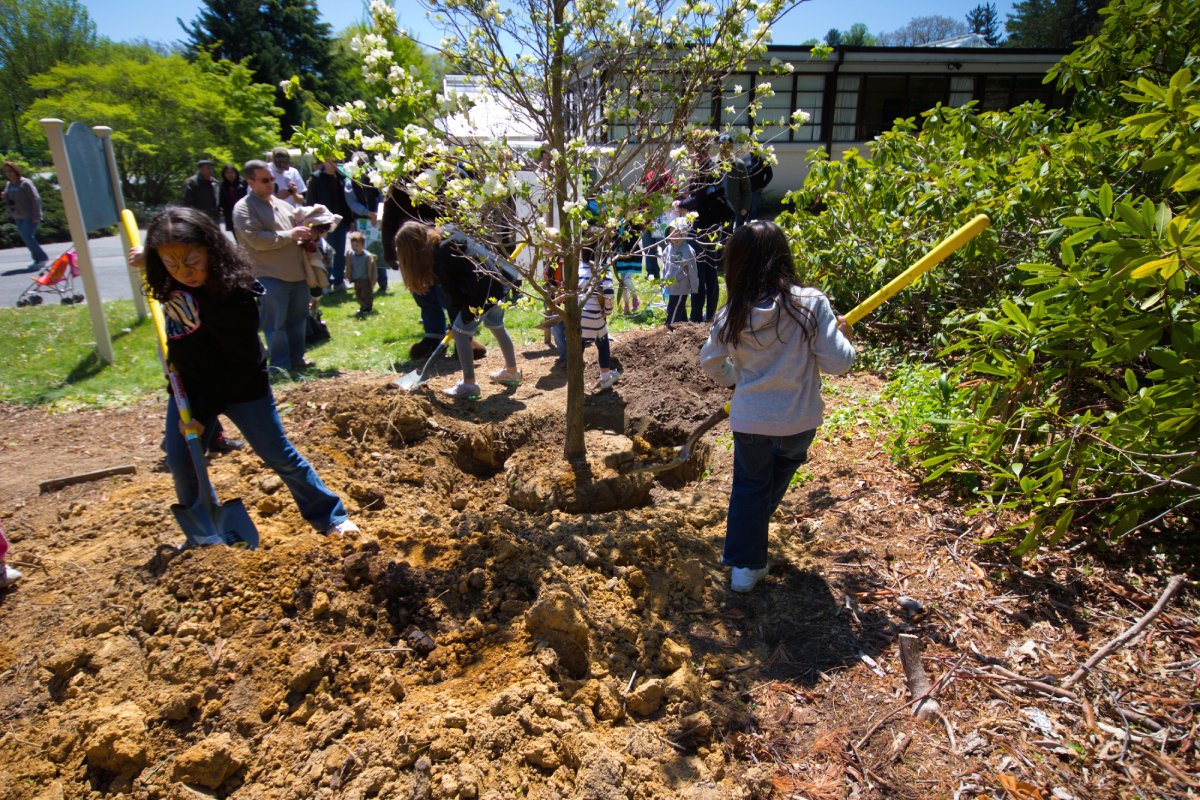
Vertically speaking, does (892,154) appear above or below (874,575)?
above

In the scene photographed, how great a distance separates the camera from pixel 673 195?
140 inches

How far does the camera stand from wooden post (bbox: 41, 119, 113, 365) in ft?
21.1

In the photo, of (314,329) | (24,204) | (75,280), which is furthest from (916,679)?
→ (24,204)

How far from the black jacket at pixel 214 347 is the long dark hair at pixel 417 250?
248 cm

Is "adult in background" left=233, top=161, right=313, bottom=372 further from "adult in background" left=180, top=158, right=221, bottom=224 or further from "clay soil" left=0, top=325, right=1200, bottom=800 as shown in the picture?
"adult in background" left=180, top=158, right=221, bottom=224

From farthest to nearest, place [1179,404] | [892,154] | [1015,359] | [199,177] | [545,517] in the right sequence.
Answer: [199,177], [892,154], [545,517], [1015,359], [1179,404]

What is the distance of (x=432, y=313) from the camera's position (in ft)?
23.8

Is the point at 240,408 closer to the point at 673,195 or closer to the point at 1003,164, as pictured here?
the point at 673,195

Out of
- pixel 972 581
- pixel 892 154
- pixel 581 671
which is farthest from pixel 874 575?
pixel 892 154

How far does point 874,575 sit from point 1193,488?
1216mm

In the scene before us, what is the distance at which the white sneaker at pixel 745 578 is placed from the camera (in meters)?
3.12

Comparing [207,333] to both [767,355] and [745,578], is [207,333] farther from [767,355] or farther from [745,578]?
[745,578]

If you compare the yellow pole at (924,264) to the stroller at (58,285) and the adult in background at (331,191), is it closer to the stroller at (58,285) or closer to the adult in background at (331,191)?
the adult in background at (331,191)

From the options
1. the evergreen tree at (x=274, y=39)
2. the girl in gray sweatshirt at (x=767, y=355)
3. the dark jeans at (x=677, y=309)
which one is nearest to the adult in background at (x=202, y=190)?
the dark jeans at (x=677, y=309)
